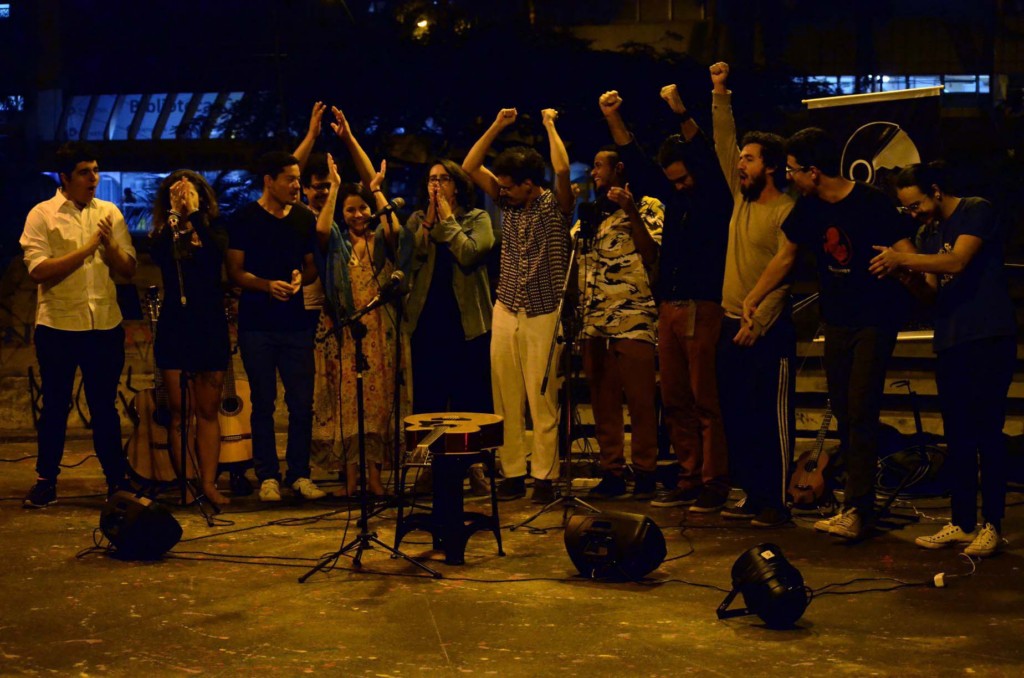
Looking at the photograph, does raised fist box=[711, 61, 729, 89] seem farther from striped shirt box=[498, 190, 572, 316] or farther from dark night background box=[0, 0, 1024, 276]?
dark night background box=[0, 0, 1024, 276]

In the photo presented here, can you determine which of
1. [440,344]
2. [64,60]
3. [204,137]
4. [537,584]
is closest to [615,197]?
[440,344]

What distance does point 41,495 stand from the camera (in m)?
6.72

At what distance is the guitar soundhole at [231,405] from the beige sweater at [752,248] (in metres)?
3.06

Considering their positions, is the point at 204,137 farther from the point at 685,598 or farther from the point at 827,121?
the point at 685,598

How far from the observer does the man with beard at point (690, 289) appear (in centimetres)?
654

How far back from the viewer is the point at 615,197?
645cm

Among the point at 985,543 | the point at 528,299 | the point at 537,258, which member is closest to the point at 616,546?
the point at 985,543

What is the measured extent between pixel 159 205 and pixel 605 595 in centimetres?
362

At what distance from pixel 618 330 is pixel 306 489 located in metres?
2.08

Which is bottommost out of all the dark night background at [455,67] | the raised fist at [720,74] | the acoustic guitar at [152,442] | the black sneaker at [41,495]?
the black sneaker at [41,495]

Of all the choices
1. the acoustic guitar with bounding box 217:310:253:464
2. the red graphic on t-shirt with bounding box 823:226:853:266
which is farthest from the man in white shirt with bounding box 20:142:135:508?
the red graphic on t-shirt with bounding box 823:226:853:266

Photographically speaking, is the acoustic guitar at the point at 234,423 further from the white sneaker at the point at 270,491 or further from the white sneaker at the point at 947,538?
the white sneaker at the point at 947,538

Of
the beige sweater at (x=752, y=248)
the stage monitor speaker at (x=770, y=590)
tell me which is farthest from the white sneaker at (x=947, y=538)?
the stage monitor speaker at (x=770, y=590)

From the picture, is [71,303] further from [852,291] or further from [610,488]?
[852,291]
